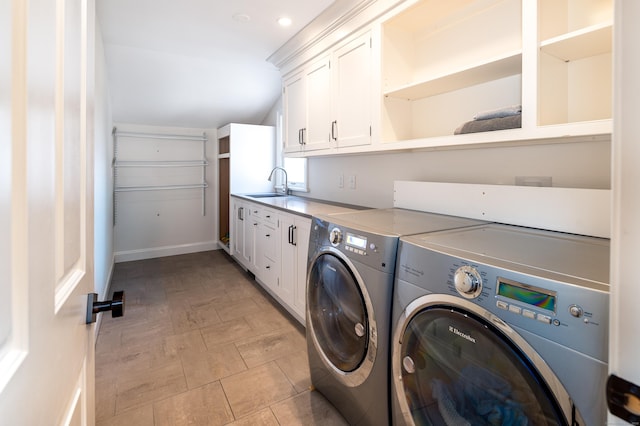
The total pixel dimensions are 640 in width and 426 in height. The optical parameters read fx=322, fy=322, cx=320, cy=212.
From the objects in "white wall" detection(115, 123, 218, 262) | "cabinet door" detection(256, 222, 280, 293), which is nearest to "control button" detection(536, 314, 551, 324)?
"cabinet door" detection(256, 222, 280, 293)

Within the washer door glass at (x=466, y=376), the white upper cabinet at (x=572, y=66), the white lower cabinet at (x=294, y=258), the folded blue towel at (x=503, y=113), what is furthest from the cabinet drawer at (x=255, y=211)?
the white upper cabinet at (x=572, y=66)

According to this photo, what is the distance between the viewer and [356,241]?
136 cm

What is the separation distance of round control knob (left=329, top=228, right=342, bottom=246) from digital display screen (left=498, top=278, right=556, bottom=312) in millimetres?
745

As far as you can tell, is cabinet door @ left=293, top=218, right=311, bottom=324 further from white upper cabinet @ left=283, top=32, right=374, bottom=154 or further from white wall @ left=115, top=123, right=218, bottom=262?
white wall @ left=115, top=123, right=218, bottom=262

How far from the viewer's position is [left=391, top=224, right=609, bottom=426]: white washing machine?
27.5 inches

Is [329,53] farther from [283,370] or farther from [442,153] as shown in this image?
[283,370]

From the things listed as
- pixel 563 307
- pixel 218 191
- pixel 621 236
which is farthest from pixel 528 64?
pixel 218 191

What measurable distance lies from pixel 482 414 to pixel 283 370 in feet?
4.46

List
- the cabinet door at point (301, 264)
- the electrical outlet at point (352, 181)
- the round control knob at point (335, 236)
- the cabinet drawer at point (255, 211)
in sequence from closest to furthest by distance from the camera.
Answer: the round control knob at point (335, 236)
the cabinet door at point (301, 264)
the electrical outlet at point (352, 181)
the cabinet drawer at point (255, 211)

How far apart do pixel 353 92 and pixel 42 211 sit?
6.95ft

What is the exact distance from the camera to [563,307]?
0.72m

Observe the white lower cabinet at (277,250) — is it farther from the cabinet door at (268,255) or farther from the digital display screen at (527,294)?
the digital display screen at (527,294)

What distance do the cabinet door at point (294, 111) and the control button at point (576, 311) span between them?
2.54 metres

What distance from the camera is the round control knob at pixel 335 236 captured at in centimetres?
148
